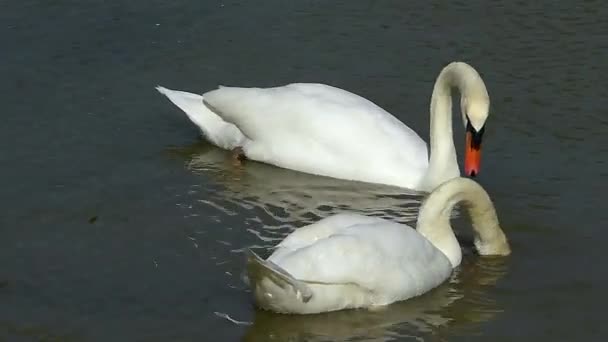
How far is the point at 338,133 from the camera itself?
1098 centimetres

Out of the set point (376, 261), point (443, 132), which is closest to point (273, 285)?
point (376, 261)

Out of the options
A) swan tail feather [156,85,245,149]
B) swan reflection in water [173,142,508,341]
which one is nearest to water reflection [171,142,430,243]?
swan reflection in water [173,142,508,341]

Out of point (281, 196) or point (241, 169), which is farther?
point (241, 169)

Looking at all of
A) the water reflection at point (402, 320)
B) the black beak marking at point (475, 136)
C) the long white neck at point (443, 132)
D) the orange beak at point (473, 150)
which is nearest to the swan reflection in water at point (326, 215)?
the water reflection at point (402, 320)

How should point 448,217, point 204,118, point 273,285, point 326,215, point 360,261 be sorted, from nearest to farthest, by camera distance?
point 273,285
point 360,261
point 448,217
point 326,215
point 204,118

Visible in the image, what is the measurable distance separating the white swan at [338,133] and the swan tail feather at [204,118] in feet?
0.10

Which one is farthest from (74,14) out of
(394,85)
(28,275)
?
(28,275)

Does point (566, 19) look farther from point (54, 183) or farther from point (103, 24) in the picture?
point (54, 183)

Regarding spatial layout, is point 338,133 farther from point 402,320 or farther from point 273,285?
point 273,285

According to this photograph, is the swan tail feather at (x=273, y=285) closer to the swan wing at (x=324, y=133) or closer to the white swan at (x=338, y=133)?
the white swan at (x=338, y=133)

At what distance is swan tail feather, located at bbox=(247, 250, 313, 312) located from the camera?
7828mm

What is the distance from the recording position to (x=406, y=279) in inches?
334

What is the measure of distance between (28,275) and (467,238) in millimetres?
3020

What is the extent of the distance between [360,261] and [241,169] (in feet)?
10.9
